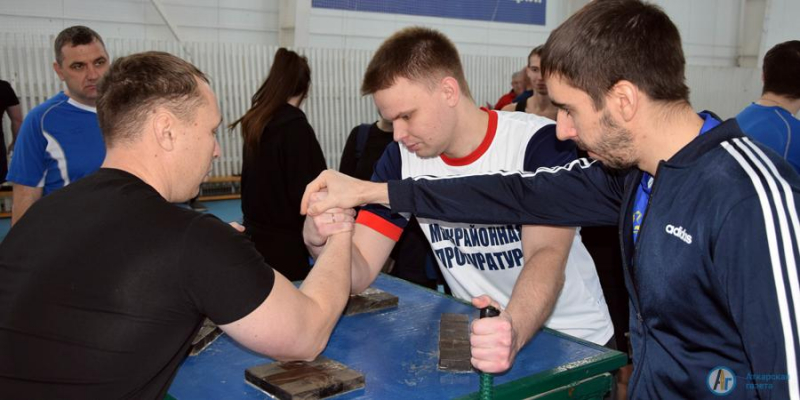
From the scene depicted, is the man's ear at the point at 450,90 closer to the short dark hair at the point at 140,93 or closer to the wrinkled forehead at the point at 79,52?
the short dark hair at the point at 140,93

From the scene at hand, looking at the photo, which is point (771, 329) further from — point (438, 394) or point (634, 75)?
point (438, 394)

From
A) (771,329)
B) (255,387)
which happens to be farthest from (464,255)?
(771,329)

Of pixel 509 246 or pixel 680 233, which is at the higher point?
pixel 680 233

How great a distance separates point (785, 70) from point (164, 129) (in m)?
3.50

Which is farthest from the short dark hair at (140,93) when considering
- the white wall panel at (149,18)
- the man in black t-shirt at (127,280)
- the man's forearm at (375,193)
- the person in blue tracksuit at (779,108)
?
the white wall panel at (149,18)

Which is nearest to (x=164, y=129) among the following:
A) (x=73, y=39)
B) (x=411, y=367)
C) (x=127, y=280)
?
(x=127, y=280)

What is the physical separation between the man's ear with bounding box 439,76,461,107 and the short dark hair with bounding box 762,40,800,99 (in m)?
2.38

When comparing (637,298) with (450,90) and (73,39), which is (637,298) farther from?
(73,39)

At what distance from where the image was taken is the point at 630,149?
142cm

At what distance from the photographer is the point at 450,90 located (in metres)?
2.23

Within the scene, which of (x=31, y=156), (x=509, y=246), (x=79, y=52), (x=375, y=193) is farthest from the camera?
(x=79, y=52)

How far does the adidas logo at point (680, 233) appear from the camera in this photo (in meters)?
1.21

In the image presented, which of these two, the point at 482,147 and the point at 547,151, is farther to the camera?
the point at 482,147

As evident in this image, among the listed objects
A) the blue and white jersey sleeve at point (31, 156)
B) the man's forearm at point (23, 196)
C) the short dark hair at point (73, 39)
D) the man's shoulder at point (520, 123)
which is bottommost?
the man's forearm at point (23, 196)
